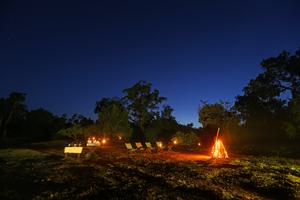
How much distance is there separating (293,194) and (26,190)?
982 cm

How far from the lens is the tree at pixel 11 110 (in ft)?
169

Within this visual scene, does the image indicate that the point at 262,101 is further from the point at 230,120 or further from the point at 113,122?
the point at 113,122

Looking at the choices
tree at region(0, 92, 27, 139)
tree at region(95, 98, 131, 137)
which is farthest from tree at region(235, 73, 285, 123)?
tree at region(0, 92, 27, 139)

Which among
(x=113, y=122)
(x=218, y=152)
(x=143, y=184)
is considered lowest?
(x=143, y=184)

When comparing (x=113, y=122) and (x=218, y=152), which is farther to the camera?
(x=113, y=122)

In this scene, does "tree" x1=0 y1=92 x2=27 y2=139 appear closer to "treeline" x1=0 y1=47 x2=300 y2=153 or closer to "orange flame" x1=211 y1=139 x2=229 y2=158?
"treeline" x1=0 y1=47 x2=300 y2=153

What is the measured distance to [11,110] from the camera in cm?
5244

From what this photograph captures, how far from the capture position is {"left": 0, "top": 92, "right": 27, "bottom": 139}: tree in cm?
5138

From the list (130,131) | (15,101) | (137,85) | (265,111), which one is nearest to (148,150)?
(130,131)

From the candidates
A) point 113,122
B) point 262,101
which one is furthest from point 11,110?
point 262,101

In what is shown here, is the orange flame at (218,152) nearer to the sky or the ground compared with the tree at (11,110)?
nearer to the ground

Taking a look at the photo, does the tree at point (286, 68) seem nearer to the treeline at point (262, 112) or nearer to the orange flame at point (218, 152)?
the treeline at point (262, 112)

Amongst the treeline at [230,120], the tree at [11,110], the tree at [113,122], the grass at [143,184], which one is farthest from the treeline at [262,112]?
the tree at [11,110]

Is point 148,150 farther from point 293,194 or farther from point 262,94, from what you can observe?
point 262,94
